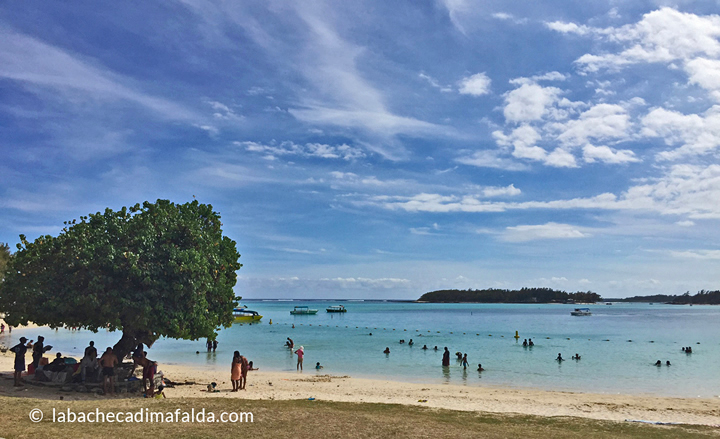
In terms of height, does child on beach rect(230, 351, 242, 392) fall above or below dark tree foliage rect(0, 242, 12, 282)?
below

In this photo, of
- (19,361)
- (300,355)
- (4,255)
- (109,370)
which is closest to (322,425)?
(109,370)

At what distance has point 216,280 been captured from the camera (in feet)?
72.3

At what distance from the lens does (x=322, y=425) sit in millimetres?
12992

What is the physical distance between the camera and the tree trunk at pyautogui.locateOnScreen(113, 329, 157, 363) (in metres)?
20.4

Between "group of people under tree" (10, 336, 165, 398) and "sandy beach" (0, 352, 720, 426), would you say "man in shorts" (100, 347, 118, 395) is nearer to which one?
"group of people under tree" (10, 336, 165, 398)

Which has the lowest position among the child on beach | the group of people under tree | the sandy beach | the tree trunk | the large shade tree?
the sandy beach

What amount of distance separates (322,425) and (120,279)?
1080cm

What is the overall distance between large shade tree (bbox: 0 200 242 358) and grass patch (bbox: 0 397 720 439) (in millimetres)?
4481

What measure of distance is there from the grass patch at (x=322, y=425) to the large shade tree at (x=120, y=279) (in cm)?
448

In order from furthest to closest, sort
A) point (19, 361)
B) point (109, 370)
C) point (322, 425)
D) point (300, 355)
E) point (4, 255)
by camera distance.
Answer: point (4, 255) → point (300, 355) → point (109, 370) → point (19, 361) → point (322, 425)

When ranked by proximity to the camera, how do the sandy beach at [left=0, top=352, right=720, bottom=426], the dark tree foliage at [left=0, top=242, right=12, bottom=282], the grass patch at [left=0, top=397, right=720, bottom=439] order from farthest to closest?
the dark tree foliage at [left=0, top=242, right=12, bottom=282] < the sandy beach at [left=0, top=352, right=720, bottom=426] < the grass patch at [left=0, top=397, right=720, bottom=439]

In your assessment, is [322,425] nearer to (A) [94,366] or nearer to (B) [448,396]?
(A) [94,366]

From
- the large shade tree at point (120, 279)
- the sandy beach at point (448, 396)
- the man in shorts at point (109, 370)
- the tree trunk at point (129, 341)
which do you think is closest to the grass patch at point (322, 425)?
the sandy beach at point (448, 396)

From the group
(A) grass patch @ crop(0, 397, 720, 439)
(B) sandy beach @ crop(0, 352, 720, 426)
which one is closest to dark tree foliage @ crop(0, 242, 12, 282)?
(B) sandy beach @ crop(0, 352, 720, 426)
